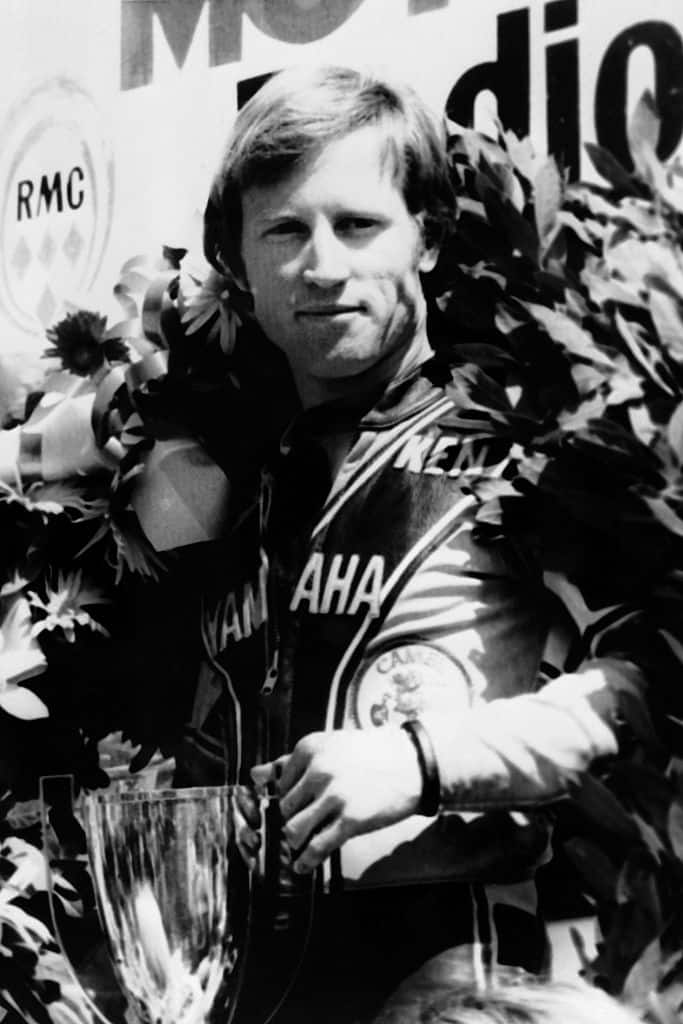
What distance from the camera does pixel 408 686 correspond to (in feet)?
10.1

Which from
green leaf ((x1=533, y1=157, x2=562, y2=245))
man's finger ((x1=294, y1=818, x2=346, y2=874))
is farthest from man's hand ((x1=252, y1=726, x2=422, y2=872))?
green leaf ((x1=533, y1=157, x2=562, y2=245))

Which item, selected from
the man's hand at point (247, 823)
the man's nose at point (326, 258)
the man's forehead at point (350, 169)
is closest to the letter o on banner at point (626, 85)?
the man's forehead at point (350, 169)

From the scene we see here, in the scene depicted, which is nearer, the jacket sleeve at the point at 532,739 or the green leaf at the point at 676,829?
the green leaf at the point at 676,829

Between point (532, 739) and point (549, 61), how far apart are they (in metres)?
1.12

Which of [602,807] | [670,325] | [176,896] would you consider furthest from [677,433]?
[176,896]

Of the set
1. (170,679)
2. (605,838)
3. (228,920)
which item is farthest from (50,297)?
(605,838)

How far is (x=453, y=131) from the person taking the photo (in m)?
3.20

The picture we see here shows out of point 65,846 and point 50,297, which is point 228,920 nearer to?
point 65,846

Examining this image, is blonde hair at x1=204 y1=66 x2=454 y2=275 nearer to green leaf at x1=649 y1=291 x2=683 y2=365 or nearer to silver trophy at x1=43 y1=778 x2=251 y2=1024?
green leaf at x1=649 y1=291 x2=683 y2=365

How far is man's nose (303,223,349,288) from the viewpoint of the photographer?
3.26 metres

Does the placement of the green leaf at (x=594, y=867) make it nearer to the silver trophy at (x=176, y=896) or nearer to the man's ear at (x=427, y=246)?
the silver trophy at (x=176, y=896)

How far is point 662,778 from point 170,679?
3.21ft

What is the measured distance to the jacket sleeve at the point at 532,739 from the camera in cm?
290

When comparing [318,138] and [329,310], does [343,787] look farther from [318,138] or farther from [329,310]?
[318,138]
